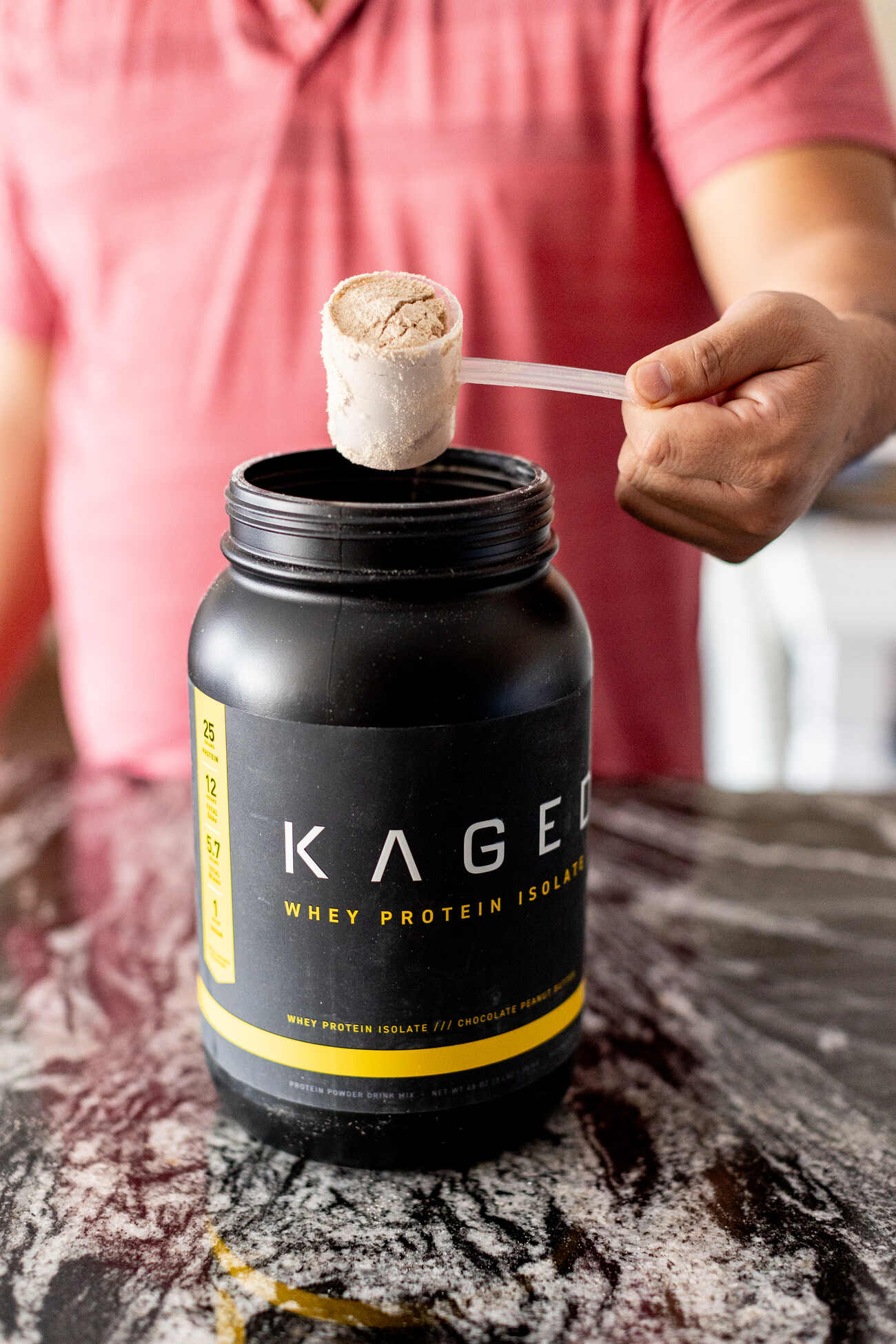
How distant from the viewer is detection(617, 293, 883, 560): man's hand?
24.1 inches

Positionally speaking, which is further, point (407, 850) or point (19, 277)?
point (19, 277)

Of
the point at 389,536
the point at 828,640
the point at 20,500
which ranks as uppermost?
the point at 389,536

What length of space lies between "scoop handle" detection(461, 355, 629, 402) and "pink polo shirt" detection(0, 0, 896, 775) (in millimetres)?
421

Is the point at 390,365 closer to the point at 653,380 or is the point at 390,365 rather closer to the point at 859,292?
the point at 653,380

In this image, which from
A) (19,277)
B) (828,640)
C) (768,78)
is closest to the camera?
(768,78)

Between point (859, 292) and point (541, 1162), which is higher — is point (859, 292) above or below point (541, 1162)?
above

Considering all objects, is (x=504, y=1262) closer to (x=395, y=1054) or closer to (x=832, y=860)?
(x=395, y=1054)

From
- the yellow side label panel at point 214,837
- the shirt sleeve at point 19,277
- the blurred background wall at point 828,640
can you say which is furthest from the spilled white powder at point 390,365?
the blurred background wall at point 828,640

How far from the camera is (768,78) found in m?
0.94

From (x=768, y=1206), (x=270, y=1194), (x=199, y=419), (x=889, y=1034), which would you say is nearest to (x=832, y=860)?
(x=889, y=1034)

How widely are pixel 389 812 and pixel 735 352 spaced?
0.91 ft

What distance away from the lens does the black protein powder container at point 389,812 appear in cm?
54

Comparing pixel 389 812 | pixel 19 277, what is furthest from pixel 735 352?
pixel 19 277

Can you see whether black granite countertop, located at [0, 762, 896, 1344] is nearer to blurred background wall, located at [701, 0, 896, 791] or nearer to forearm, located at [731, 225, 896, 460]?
forearm, located at [731, 225, 896, 460]
